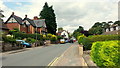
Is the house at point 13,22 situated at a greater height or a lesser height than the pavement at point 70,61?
greater

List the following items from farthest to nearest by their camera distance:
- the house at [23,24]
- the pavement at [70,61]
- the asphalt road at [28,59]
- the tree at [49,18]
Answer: the tree at [49,18] → the house at [23,24] → the asphalt road at [28,59] → the pavement at [70,61]

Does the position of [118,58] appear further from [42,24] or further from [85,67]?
[42,24]

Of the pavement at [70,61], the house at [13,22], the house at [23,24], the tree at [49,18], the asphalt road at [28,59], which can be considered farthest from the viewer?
the tree at [49,18]

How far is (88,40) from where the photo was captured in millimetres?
18984

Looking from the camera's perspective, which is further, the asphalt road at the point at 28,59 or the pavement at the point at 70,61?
the asphalt road at the point at 28,59

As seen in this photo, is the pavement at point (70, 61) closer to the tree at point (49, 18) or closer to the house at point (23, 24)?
the house at point (23, 24)

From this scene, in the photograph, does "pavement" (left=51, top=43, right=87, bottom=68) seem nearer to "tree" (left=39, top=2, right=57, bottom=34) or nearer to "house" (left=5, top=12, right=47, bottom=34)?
"house" (left=5, top=12, right=47, bottom=34)

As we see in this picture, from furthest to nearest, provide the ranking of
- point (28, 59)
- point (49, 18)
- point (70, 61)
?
point (49, 18) < point (28, 59) < point (70, 61)

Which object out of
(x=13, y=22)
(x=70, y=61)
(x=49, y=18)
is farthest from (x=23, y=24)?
(x=70, y=61)

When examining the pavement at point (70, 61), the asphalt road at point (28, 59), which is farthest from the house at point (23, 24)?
the pavement at point (70, 61)

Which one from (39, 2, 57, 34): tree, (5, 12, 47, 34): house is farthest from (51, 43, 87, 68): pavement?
(39, 2, 57, 34): tree

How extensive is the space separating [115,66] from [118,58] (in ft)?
1.54

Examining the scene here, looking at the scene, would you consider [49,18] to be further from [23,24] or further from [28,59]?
[28,59]

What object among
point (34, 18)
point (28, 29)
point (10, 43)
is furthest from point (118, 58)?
point (34, 18)
